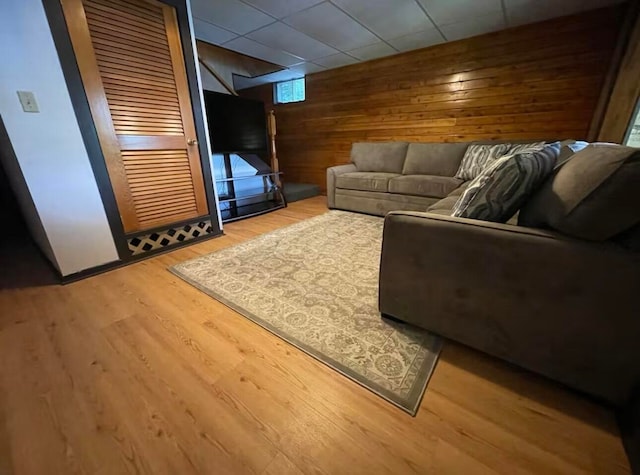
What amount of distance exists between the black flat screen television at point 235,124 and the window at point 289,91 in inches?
59.5

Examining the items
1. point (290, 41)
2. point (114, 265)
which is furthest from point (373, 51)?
point (114, 265)

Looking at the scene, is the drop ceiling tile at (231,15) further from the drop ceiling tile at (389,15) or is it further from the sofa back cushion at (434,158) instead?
the sofa back cushion at (434,158)

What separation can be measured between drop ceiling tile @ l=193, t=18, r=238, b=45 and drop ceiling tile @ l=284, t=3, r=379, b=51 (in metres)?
0.79

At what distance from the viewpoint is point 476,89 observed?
3117 millimetres

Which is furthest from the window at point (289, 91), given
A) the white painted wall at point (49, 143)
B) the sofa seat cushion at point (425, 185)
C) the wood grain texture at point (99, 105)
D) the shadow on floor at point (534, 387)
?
the shadow on floor at point (534, 387)

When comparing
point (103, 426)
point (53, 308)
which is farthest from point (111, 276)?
point (103, 426)

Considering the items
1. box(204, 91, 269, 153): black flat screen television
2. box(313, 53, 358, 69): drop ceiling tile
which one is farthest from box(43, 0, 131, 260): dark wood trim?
box(313, 53, 358, 69): drop ceiling tile

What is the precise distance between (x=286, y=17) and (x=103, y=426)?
326 cm

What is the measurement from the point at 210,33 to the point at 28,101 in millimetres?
2036

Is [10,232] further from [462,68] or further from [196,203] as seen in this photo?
[462,68]

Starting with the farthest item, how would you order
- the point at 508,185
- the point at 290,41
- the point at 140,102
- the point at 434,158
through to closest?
the point at 434,158, the point at 290,41, the point at 140,102, the point at 508,185

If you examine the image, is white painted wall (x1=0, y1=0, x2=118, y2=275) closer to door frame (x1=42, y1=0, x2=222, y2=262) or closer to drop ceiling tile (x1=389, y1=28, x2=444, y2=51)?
door frame (x1=42, y1=0, x2=222, y2=262)

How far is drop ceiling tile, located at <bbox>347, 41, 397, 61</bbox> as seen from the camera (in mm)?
3229

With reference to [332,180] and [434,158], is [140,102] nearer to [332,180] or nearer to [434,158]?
[332,180]
